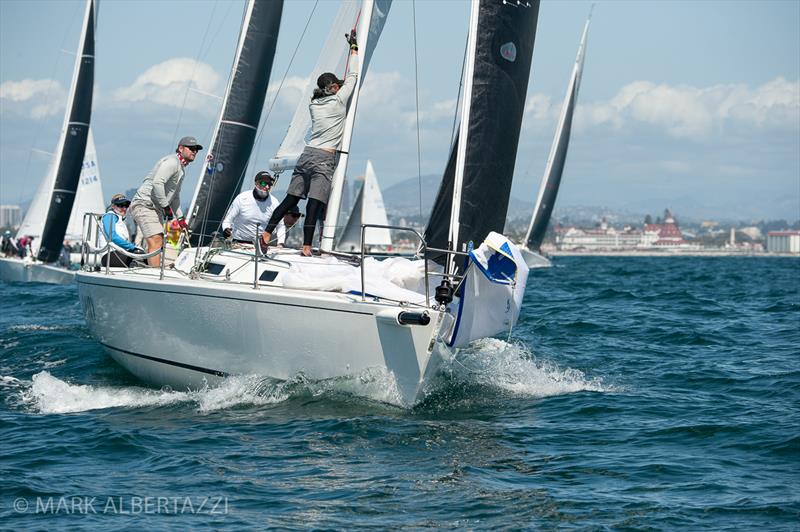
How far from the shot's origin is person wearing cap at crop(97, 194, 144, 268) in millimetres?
9867

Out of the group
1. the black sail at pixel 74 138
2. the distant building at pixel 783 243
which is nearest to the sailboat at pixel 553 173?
the black sail at pixel 74 138

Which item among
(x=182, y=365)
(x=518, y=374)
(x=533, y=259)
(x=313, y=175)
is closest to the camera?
(x=182, y=365)

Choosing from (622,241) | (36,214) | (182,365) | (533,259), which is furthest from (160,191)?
(622,241)

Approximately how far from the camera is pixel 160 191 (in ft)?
30.6

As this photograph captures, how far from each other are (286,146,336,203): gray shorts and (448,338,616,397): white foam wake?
1.95 metres

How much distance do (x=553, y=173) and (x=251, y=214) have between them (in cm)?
3685

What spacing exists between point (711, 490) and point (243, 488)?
2.77 m

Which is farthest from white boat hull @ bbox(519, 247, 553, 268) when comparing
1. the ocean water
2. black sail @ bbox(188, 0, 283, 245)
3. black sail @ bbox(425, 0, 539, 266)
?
black sail @ bbox(425, 0, 539, 266)

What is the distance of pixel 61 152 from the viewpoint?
2542 centimetres

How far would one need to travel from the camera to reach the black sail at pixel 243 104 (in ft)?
48.7

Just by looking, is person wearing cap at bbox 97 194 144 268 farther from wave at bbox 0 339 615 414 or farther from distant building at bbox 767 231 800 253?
distant building at bbox 767 231 800 253

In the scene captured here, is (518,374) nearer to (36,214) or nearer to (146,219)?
(146,219)

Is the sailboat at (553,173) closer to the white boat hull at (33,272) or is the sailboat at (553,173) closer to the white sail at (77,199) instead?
the white sail at (77,199)

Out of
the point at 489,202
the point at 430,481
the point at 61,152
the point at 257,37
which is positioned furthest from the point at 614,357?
the point at 61,152
